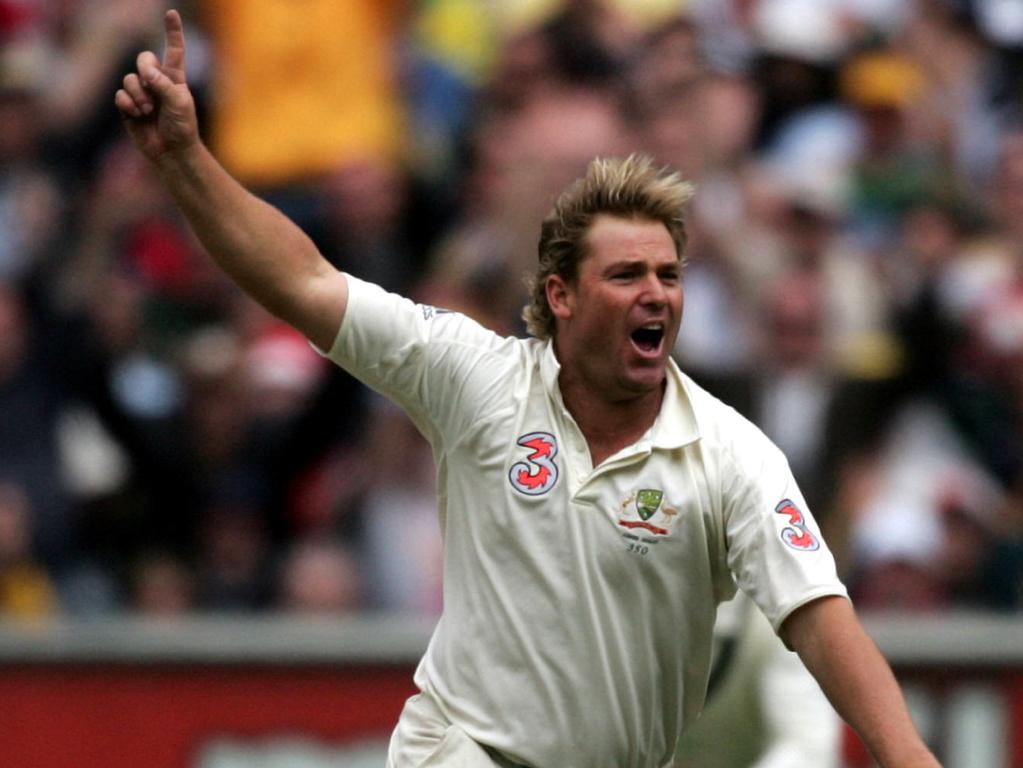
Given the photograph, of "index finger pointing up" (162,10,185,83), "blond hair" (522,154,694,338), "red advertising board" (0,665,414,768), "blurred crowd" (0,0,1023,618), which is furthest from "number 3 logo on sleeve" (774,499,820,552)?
"red advertising board" (0,665,414,768)

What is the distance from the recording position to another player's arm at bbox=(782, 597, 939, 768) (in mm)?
4320

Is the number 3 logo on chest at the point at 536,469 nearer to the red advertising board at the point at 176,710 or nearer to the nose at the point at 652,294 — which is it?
the nose at the point at 652,294

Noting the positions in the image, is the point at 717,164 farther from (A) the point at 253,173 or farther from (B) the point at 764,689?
(B) the point at 764,689

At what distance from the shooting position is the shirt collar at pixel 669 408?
4.80m

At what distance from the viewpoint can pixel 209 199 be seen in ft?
15.5

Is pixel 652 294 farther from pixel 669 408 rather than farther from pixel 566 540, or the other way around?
pixel 566 540

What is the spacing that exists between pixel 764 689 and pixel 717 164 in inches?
141

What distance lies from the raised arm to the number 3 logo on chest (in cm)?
56

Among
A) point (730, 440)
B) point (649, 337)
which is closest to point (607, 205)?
point (649, 337)

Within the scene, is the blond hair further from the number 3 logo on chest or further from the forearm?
the forearm

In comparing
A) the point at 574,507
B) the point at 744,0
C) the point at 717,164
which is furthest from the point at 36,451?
the point at 574,507

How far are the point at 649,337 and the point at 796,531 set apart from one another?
568 mm

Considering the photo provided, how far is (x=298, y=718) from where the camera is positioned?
27.5 ft

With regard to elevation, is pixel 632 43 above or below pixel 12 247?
above
